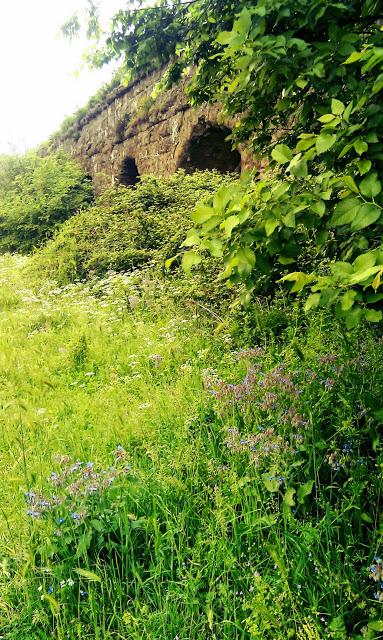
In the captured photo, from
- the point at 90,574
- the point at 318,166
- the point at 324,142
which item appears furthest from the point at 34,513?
the point at 318,166

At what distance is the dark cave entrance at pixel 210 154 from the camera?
11.0m

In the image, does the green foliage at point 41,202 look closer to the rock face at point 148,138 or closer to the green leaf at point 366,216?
the rock face at point 148,138

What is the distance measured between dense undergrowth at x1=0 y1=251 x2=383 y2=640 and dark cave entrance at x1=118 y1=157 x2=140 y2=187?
38.3 ft

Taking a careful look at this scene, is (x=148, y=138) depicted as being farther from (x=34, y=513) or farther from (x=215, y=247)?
(x=34, y=513)

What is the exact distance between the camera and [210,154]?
37.8 ft

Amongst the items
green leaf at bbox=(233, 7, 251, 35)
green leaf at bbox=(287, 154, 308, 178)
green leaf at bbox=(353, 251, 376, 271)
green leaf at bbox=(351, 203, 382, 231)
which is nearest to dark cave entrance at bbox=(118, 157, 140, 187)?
green leaf at bbox=(233, 7, 251, 35)

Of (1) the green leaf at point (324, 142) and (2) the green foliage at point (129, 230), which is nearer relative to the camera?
(1) the green leaf at point (324, 142)

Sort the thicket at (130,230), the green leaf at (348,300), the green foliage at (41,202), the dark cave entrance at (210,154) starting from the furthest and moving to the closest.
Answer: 1. the green foliage at (41,202)
2. the dark cave entrance at (210,154)
3. the thicket at (130,230)
4. the green leaf at (348,300)

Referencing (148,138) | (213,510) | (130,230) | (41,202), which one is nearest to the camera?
(213,510)

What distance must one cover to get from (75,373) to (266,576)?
3590 mm

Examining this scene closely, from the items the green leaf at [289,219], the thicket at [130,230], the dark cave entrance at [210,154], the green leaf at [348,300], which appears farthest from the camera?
the dark cave entrance at [210,154]

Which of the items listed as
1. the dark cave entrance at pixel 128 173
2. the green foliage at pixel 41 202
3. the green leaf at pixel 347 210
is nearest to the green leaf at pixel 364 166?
the green leaf at pixel 347 210

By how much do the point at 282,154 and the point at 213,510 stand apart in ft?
5.35

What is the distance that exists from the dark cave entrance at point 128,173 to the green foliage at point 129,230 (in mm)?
3350
